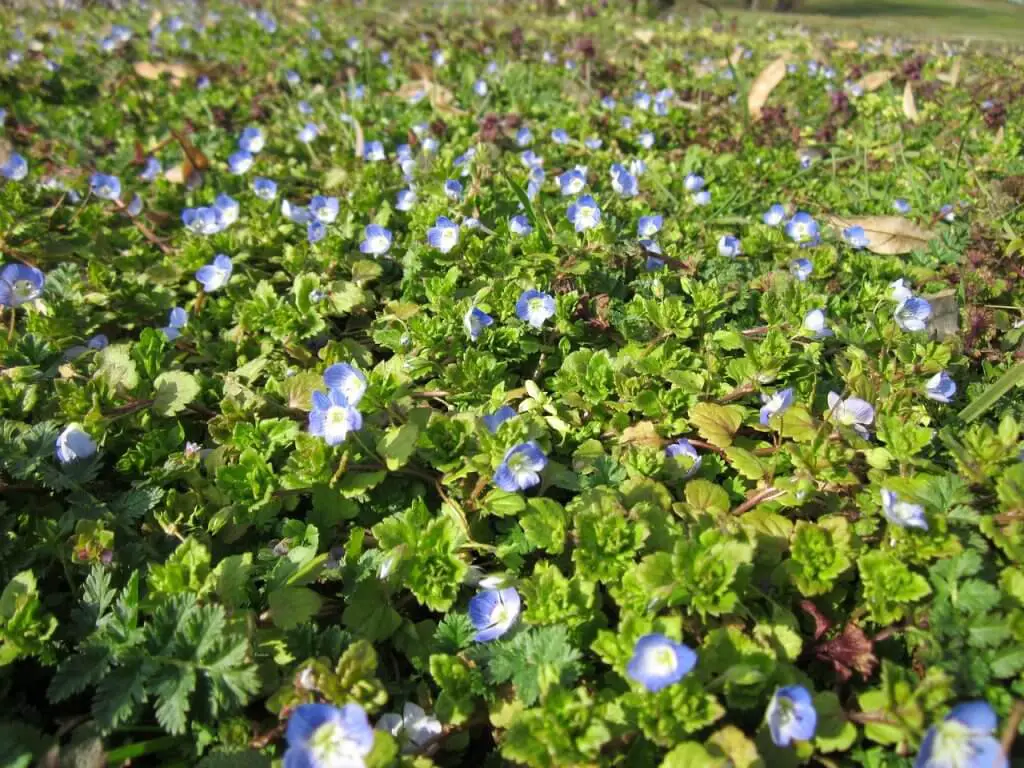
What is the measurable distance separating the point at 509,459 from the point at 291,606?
60cm

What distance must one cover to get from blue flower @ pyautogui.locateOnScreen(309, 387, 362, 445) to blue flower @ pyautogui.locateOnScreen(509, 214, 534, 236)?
122 cm

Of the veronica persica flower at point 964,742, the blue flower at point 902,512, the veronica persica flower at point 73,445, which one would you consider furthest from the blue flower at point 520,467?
the veronica persica flower at point 73,445

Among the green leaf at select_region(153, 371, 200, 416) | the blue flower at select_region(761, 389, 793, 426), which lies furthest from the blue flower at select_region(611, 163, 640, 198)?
the green leaf at select_region(153, 371, 200, 416)

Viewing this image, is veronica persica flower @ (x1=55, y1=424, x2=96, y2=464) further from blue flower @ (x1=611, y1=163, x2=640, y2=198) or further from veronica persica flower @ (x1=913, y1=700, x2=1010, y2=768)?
blue flower @ (x1=611, y1=163, x2=640, y2=198)

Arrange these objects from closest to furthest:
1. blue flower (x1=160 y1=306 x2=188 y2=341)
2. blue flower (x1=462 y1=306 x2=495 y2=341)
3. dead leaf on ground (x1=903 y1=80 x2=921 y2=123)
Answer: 1. blue flower (x1=462 y1=306 x2=495 y2=341)
2. blue flower (x1=160 y1=306 x2=188 y2=341)
3. dead leaf on ground (x1=903 y1=80 x2=921 y2=123)

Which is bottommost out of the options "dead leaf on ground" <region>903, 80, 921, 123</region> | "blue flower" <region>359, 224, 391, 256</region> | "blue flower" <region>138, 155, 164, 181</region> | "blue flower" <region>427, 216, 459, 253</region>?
"blue flower" <region>138, 155, 164, 181</region>

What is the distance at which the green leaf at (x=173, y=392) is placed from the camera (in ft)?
6.89

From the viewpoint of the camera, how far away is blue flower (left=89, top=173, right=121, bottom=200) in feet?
10.7

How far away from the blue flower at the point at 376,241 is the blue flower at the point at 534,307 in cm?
77

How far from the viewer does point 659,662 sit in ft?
4.46

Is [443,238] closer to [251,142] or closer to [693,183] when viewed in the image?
[693,183]

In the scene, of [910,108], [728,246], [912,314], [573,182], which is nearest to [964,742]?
[912,314]

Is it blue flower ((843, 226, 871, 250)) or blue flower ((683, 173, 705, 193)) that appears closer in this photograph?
blue flower ((843, 226, 871, 250))

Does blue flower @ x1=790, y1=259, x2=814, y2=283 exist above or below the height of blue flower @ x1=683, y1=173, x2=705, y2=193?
below
